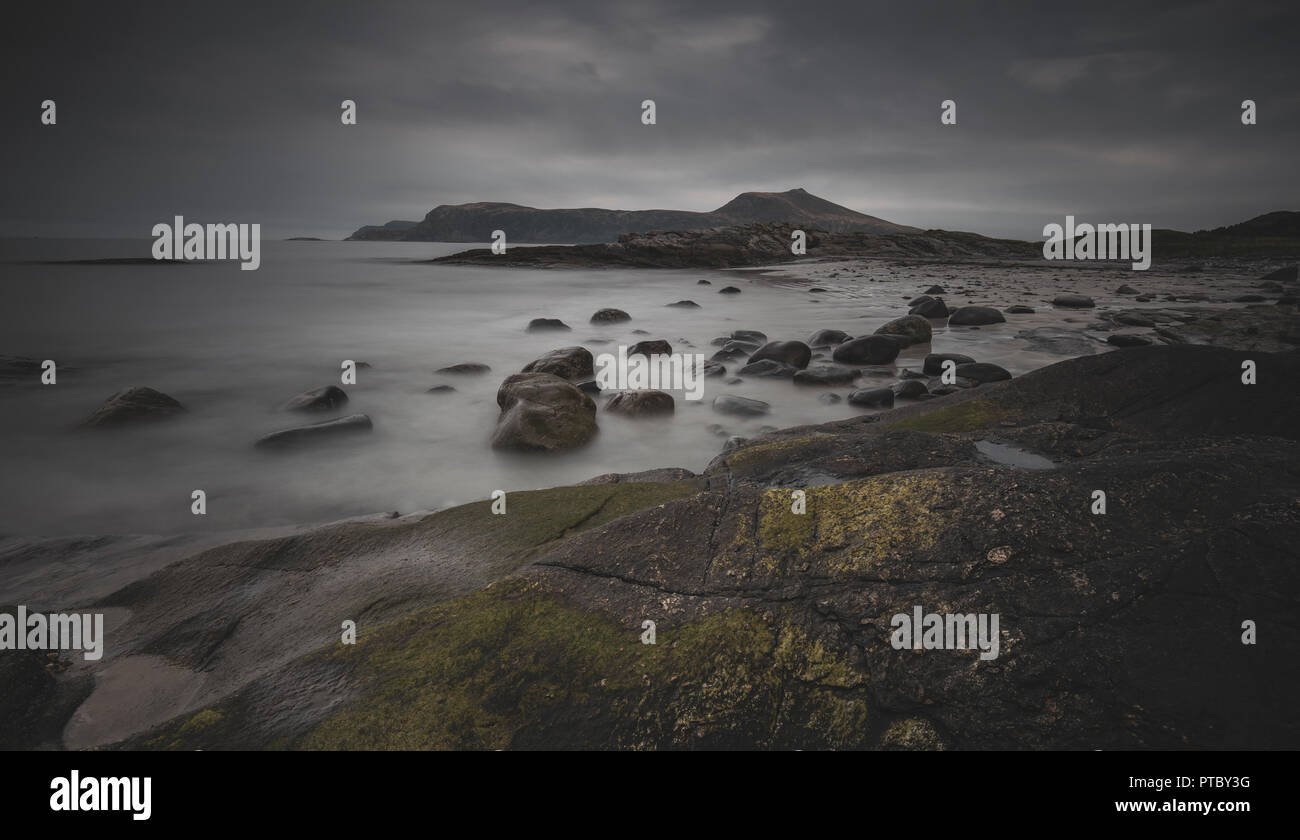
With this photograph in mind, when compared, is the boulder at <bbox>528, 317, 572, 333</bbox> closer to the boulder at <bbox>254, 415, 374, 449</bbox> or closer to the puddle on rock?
the boulder at <bbox>254, 415, 374, 449</bbox>

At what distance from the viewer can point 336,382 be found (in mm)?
15875

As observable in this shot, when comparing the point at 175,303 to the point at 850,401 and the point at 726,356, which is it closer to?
the point at 726,356

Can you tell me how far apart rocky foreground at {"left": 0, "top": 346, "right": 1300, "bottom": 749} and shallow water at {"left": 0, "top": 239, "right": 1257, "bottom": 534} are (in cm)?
431

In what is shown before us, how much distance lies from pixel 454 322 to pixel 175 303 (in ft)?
55.5

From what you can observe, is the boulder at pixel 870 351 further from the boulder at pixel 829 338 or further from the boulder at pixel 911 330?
the boulder at pixel 829 338

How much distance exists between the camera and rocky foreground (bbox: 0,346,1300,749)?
230cm

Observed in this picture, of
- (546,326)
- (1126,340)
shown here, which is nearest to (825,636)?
(1126,340)

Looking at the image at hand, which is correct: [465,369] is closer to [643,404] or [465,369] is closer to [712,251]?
[643,404]

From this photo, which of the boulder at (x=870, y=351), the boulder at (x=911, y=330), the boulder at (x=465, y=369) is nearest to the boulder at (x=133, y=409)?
the boulder at (x=465, y=369)

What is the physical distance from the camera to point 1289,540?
2.65 m

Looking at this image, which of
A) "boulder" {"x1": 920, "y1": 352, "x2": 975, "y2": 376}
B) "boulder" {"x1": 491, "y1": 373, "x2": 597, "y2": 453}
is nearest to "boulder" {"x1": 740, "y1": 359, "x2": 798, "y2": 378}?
"boulder" {"x1": 920, "y1": 352, "x2": 975, "y2": 376}

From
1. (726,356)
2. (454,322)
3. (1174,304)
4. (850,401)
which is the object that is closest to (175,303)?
(454,322)

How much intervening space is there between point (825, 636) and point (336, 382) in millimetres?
15985

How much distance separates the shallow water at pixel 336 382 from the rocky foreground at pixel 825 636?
4.31 meters
